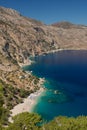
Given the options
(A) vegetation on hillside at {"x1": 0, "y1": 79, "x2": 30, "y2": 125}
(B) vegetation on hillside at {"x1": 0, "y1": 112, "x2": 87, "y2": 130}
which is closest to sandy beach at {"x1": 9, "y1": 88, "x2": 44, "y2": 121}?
Result: (A) vegetation on hillside at {"x1": 0, "y1": 79, "x2": 30, "y2": 125}

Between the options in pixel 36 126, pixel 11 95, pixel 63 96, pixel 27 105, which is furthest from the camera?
pixel 63 96

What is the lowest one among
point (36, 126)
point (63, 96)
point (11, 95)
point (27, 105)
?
point (36, 126)

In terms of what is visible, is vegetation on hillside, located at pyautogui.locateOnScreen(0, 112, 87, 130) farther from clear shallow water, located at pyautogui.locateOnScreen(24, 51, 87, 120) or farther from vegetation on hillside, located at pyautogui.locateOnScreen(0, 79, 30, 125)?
vegetation on hillside, located at pyautogui.locateOnScreen(0, 79, 30, 125)

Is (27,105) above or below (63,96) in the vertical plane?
below

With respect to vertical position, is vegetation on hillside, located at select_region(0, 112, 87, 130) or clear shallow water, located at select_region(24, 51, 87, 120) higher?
clear shallow water, located at select_region(24, 51, 87, 120)

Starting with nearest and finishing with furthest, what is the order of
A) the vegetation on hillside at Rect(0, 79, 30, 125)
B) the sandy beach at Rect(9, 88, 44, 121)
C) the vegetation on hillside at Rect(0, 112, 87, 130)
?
the vegetation on hillside at Rect(0, 112, 87, 130), the sandy beach at Rect(9, 88, 44, 121), the vegetation on hillside at Rect(0, 79, 30, 125)

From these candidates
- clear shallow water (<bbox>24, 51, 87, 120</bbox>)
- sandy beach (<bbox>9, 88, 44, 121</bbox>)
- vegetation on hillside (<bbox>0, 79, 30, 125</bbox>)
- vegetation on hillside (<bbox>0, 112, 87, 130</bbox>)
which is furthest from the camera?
vegetation on hillside (<bbox>0, 79, 30, 125</bbox>)

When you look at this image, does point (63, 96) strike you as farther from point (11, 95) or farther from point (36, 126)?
point (36, 126)

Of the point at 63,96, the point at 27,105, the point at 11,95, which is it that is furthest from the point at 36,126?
the point at 63,96

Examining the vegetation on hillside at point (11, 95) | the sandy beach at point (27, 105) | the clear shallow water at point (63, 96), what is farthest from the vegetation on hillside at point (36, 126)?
the vegetation on hillside at point (11, 95)

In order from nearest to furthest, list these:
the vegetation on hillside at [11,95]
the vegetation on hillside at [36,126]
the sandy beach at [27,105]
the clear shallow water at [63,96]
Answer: the vegetation on hillside at [36,126] < the clear shallow water at [63,96] < the sandy beach at [27,105] < the vegetation on hillside at [11,95]

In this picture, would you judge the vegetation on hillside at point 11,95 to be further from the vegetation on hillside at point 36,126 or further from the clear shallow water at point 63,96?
the vegetation on hillside at point 36,126
